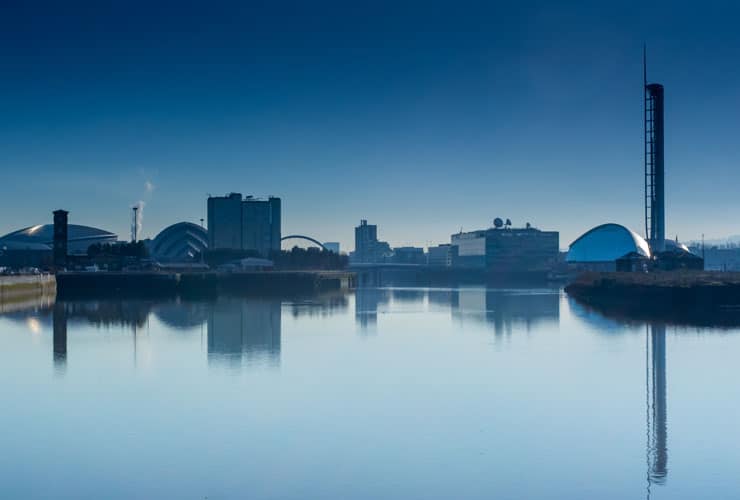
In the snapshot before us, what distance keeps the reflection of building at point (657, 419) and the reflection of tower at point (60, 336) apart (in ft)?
64.7

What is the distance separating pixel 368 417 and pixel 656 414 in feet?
24.4

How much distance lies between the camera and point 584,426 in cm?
1797

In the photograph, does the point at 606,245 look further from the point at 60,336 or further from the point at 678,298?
the point at 60,336

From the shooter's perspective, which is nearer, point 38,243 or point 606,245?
point 606,245

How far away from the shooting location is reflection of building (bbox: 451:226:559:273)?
19062 cm

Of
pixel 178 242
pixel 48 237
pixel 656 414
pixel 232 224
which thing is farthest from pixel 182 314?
pixel 232 224

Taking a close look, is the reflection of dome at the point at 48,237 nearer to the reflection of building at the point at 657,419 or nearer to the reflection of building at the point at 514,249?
the reflection of building at the point at 514,249

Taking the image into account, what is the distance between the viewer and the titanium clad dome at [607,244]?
128m

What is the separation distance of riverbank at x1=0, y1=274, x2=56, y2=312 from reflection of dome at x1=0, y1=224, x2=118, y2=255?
220 feet

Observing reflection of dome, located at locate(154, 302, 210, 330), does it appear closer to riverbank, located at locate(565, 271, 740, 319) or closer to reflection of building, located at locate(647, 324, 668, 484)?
reflection of building, located at locate(647, 324, 668, 484)

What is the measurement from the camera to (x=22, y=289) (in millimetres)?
69500

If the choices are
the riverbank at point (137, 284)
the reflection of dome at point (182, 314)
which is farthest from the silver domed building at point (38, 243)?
the reflection of dome at point (182, 314)

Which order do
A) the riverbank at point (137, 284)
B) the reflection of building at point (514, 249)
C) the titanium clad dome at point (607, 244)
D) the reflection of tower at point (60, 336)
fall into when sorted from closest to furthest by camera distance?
the reflection of tower at point (60, 336), the riverbank at point (137, 284), the titanium clad dome at point (607, 244), the reflection of building at point (514, 249)

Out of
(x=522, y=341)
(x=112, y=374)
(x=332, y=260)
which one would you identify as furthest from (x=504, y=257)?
(x=112, y=374)
